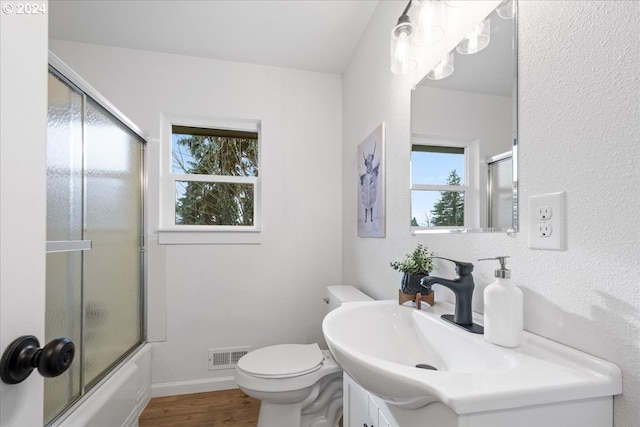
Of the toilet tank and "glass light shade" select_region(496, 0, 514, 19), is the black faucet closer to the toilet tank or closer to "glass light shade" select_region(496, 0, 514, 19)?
"glass light shade" select_region(496, 0, 514, 19)

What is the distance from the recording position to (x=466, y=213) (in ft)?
3.14

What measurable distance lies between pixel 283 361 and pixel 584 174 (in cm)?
143

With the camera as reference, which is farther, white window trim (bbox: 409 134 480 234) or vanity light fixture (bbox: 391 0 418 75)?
vanity light fixture (bbox: 391 0 418 75)

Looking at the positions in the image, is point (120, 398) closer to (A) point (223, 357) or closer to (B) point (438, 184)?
(A) point (223, 357)

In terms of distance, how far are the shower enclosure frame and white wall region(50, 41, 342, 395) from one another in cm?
5

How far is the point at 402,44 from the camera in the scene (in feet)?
3.75

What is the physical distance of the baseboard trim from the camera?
194cm

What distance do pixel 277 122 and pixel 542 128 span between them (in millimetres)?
1825

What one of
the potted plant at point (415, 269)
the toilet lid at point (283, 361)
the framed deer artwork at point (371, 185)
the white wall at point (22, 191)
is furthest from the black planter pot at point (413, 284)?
the white wall at point (22, 191)

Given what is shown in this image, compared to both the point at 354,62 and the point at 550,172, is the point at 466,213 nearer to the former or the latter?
the point at 550,172

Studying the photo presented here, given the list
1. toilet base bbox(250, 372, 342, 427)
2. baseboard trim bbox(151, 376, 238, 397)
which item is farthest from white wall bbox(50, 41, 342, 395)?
toilet base bbox(250, 372, 342, 427)

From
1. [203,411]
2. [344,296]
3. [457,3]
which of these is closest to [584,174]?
[457,3]

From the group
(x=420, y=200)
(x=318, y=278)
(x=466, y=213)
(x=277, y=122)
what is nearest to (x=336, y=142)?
(x=277, y=122)

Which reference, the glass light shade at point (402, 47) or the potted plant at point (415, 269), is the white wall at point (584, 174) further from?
the glass light shade at point (402, 47)
